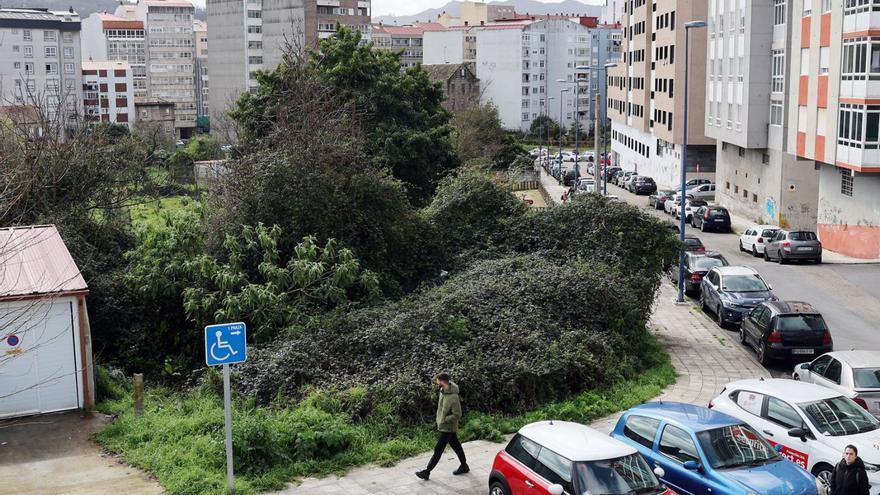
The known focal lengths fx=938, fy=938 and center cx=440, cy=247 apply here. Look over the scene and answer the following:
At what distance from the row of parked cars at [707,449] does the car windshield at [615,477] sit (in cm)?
1

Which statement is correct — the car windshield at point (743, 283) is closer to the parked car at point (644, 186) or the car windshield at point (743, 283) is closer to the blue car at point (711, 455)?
the blue car at point (711, 455)

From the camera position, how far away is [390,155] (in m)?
34.6

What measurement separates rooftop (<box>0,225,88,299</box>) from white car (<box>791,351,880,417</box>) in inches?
504

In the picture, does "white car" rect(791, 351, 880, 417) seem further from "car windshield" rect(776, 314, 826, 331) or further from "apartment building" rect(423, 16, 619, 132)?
"apartment building" rect(423, 16, 619, 132)

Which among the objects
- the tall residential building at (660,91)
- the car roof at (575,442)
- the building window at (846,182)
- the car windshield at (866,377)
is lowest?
the car windshield at (866,377)

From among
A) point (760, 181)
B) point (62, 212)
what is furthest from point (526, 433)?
point (760, 181)

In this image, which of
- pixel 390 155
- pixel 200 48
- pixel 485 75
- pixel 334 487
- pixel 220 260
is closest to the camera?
pixel 334 487

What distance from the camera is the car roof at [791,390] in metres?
13.4

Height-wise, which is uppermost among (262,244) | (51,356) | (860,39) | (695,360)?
(860,39)

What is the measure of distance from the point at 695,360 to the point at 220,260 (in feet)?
35.0

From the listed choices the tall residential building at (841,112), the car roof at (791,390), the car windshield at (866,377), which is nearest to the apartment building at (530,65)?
the tall residential building at (841,112)

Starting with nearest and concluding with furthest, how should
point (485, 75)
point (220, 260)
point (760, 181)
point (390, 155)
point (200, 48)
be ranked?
point (220, 260) → point (390, 155) → point (760, 181) → point (485, 75) → point (200, 48)

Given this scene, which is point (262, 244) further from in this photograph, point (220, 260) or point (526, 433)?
point (526, 433)

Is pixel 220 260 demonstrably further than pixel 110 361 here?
Yes
